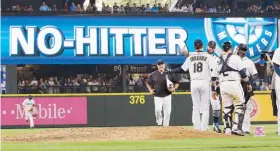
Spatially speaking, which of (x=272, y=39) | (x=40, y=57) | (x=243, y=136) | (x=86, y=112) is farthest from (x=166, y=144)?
(x=272, y=39)

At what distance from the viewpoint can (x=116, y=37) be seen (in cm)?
3569

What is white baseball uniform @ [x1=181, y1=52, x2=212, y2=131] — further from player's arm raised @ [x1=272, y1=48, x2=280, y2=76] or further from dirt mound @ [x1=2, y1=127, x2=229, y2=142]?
player's arm raised @ [x1=272, y1=48, x2=280, y2=76]

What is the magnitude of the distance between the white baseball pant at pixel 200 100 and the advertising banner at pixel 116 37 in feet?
57.9

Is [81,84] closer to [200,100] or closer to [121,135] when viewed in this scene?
[200,100]

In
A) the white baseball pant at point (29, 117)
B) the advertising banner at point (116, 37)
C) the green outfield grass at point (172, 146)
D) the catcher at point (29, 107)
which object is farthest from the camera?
the advertising banner at point (116, 37)

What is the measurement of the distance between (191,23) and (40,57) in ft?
23.3

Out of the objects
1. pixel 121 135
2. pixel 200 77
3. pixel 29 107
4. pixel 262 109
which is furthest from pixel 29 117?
pixel 121 135

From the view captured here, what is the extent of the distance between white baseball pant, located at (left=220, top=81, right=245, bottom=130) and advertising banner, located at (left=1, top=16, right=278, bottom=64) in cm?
1900

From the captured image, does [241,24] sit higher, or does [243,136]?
[241,24]

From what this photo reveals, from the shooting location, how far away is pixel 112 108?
30.5 metres

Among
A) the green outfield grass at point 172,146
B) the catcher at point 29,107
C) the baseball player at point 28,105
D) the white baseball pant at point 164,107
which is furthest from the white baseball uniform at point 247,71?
the baseball player at point 28,105

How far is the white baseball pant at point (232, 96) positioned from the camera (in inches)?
645

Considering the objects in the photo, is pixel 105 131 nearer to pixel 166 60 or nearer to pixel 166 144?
pixel 166 144

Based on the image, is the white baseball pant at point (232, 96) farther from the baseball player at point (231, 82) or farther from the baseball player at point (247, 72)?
the baseball player at point (247, 72)
